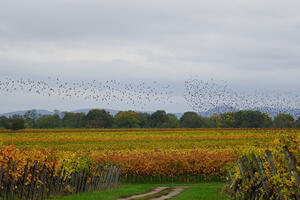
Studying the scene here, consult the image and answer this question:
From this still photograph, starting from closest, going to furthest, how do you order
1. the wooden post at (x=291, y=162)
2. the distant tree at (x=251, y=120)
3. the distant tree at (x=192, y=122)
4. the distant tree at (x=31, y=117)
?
the wooden post at (x=291, y=162), the distant tree at (x=251, y=120), the distant tree at (x=192, y=122), the distant tree at (x=31, y=117)

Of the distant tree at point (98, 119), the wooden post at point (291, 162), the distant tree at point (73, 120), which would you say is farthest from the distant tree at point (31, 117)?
the wooden post at point (291, 162)

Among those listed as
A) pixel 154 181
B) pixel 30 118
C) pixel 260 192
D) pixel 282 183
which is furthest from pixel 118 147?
pixel 30 118

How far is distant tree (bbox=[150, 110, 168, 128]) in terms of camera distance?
106381 millimetres

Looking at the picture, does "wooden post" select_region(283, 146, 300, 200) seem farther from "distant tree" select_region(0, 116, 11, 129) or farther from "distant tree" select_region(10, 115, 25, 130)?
"distant tree" select_region(0, 116, 11, 129)

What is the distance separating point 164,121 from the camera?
10681cm

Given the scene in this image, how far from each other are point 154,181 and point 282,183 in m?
17.2

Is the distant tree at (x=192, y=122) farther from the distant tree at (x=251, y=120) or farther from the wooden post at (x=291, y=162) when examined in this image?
the wooden post at (x=291, y=162)

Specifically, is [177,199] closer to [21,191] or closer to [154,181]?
[21,191]

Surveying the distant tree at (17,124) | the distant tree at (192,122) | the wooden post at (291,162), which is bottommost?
the distant tree at (192,122)

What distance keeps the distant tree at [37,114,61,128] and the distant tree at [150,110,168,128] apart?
29.5m

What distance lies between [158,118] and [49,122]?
Answer: 3519 centimetres

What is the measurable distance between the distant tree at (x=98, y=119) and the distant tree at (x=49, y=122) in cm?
1410

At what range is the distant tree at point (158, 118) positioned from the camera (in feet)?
349

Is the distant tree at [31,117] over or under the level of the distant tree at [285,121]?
over
